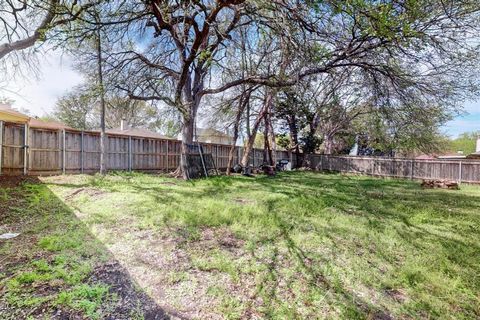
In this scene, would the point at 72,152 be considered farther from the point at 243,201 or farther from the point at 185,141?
the point at 243,201

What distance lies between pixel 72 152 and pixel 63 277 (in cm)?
725

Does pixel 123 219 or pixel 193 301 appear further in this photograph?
pixel 123 219

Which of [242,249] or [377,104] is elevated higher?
[377,104]

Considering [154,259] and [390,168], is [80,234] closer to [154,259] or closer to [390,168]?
[154,259]

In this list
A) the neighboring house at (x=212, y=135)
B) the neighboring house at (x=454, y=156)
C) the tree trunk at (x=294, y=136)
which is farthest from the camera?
the neighboring house at (x=454, y=156)

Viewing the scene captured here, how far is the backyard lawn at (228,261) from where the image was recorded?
6.53ft

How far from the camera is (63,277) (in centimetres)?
223

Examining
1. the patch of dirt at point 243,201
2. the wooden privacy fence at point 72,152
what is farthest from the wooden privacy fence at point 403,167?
the patch of dirt at point 243,201

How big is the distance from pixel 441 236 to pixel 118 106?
9.75 metres

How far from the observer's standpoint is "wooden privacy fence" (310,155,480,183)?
38.5ft

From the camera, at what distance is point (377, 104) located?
672 centimetres

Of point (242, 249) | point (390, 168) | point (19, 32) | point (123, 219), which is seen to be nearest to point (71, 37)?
point (19, 32)

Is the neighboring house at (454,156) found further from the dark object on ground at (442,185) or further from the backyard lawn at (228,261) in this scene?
the backyard lawn at (228,261)

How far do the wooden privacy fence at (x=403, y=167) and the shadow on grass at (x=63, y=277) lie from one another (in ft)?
47.1
